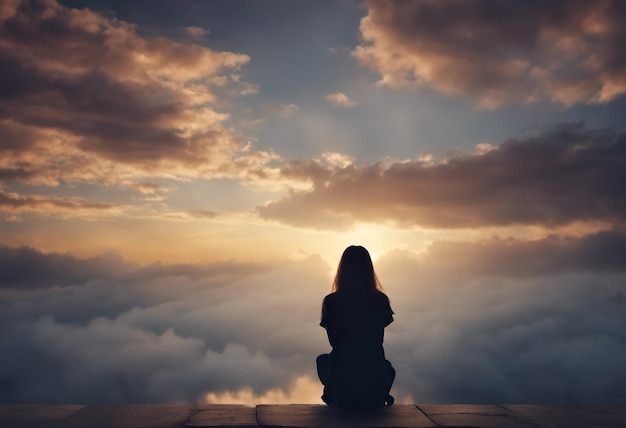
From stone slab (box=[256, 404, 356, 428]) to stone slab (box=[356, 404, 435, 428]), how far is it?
0.46 ft

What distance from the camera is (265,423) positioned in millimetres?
5742

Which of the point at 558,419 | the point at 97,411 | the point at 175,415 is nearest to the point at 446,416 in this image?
the point at 558,419

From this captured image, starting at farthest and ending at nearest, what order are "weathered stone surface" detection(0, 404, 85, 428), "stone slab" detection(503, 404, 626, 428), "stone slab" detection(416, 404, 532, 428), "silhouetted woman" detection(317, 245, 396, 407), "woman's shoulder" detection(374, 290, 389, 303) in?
"woman's shoulder" detection(374, 290, 389, 303) → "silhouetted woman" detection(317, 245, 396, 407) → "stone slab" detection(503, 404, 626, 428) → "stone slab" detection(416, 404, 532, 428) → "weathered stone surface" detection(0, 404, 85, 428)

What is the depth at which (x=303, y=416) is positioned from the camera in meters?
6.11

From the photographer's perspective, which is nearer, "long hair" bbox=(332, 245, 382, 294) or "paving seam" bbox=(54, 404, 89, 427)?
"paving seam" bbox=(54, 404, 89, 427)

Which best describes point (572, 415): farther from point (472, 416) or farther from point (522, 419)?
point (472, 416)

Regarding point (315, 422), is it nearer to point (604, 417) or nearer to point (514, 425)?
point (514, 425)

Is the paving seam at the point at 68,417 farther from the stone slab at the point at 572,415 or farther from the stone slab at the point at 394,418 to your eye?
the stone slab at the point at 572,415

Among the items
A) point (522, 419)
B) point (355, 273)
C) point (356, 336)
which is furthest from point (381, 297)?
point (522, 419)

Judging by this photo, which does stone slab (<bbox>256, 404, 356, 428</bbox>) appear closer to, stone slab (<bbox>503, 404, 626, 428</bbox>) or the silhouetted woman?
the silhouetted woman

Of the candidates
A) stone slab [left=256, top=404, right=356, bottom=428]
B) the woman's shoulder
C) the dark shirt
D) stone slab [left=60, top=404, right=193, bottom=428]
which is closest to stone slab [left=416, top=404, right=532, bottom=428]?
the dark shirt

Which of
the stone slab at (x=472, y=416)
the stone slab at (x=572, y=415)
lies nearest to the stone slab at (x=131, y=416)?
the stone slab at (x=472, y=416)

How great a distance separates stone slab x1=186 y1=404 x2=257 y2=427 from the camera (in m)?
5.69

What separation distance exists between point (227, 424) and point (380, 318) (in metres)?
2.27
